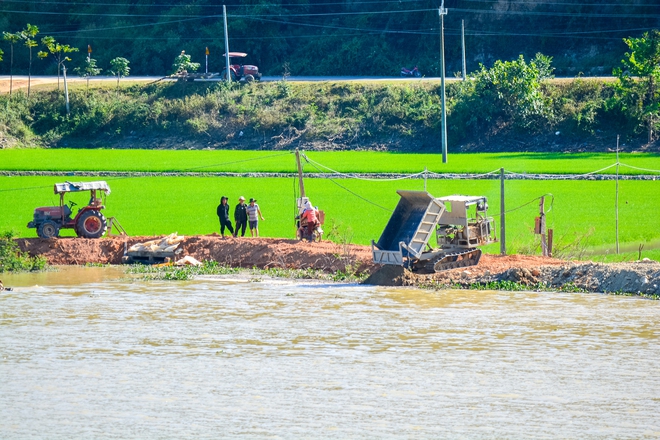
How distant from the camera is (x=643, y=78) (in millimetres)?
62219

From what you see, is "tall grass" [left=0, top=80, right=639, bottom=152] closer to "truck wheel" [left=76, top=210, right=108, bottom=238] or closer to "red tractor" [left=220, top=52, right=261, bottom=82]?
"red tractor" [left=220, top=52, right=261, bottom=82]

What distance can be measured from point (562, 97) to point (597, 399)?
52.1 m

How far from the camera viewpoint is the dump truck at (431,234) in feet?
80.8

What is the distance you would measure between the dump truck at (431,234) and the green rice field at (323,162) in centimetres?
2136

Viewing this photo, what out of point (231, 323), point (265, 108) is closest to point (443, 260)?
point (231, 323)

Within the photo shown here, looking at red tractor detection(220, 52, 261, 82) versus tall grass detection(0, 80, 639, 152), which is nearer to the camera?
tall grass detection(0, 80, 639, 152)

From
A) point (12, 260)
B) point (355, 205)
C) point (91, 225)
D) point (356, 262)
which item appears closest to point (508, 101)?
point (355, 205)

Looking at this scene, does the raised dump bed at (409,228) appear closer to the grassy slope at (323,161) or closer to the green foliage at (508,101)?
the grassy slope at (323,161)

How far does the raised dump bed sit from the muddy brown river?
3.15 feet

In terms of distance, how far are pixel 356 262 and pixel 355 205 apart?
11.3 m

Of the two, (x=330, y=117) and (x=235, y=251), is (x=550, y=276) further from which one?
(x=330, y=117)

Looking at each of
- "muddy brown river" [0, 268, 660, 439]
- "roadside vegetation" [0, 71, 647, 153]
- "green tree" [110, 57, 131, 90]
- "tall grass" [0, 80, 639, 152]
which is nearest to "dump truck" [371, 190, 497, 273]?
"muddy brown river" [0, 268, 660, 439]

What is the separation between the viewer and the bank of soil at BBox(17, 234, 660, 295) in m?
23.8

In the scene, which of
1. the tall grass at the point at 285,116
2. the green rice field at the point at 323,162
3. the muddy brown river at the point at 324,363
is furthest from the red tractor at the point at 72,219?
the tall grass at the point at 285,116
